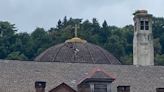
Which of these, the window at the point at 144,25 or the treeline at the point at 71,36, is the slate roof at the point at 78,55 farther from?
the treeline at the point at 71,36

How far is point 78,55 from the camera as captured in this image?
271 ft

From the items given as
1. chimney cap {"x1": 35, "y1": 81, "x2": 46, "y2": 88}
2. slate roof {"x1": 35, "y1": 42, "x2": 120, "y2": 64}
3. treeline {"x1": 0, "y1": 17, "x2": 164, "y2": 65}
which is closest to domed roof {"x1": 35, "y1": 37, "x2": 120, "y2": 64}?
slate roof {"x1": 35, "y1": 42, "x2": 120, "y2": 64}

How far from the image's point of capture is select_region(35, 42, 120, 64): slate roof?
81.4m

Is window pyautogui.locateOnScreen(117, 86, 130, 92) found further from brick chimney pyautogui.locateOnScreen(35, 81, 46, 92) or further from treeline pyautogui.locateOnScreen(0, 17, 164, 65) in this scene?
treeline pyautogui.locateOnScreen(0, 17, 164, 65)

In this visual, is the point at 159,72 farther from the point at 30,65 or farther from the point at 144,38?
the point at 144,38

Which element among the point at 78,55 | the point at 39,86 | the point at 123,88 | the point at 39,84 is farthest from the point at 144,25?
the point at 39,86

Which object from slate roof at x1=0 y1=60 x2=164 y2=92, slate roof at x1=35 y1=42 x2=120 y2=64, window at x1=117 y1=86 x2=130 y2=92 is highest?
slate roof at x1=35 y1=42 x2=120 y2=64

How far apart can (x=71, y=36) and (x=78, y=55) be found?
4663 cm

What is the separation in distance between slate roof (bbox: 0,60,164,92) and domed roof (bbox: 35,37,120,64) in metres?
6.68

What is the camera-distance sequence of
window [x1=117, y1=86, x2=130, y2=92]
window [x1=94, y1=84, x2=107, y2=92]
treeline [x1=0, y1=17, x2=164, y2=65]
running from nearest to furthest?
window [x1=94, y1=84, x2=107, y2=92] < window [x1=117, y1=86, x2=130, y2=92] < treeline [x1=0, y1=17, x2=164, y2=65]

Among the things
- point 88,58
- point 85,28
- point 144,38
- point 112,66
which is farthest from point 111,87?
point 85,28

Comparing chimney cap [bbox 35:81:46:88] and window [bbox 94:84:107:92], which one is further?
window [bbox 94:84:107:92]

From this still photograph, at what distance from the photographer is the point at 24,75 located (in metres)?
69.8

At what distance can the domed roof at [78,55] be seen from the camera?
81.4m
